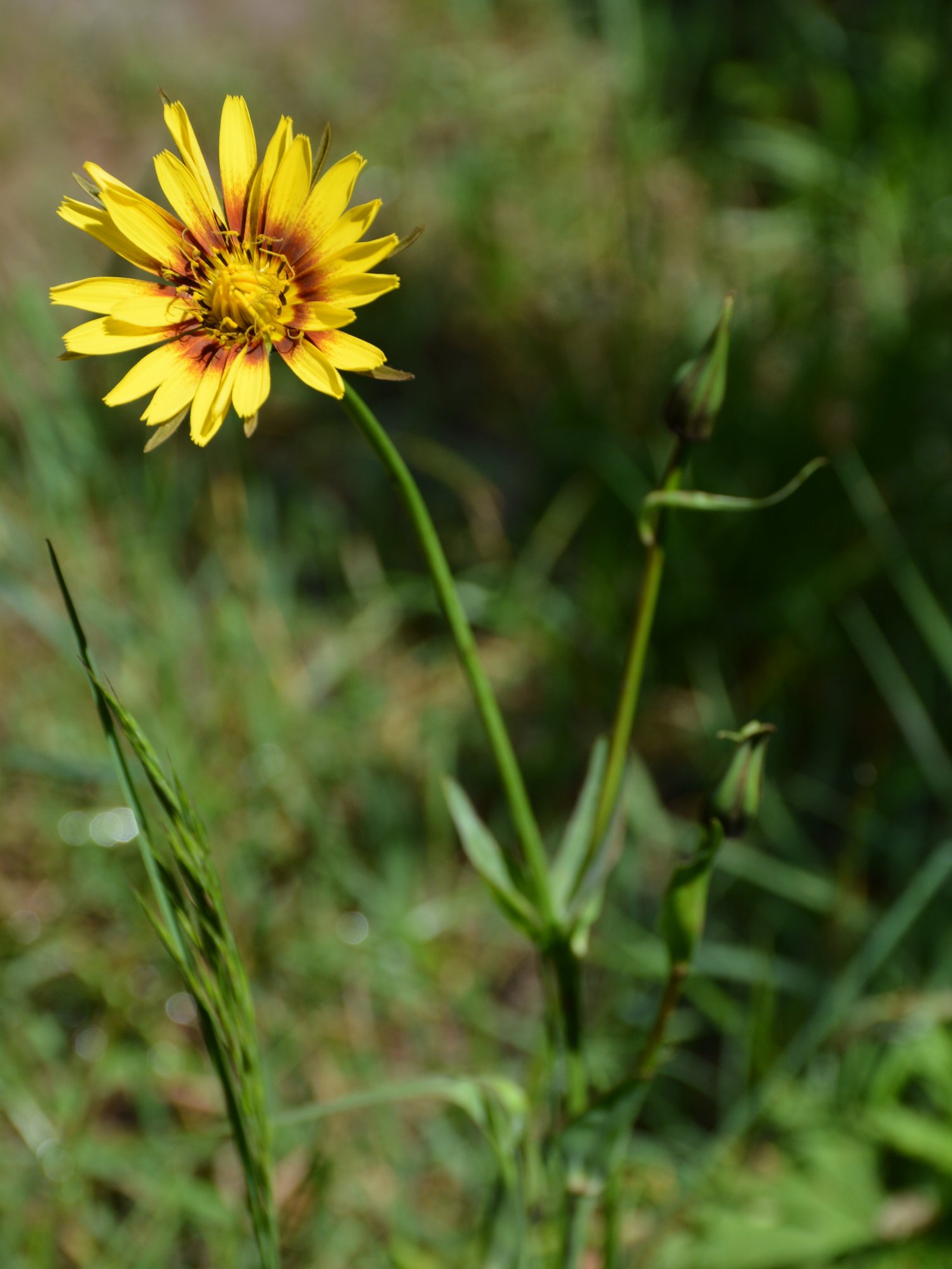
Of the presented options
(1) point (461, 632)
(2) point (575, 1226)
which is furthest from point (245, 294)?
(2) point (575, 1226)

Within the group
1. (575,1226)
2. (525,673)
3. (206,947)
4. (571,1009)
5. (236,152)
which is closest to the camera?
(206,947)

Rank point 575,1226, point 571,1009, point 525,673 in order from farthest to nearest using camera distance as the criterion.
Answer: point 525,673
point 575,1226
point 571,1009

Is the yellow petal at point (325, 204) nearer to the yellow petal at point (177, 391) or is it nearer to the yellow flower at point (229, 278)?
the yellow flower at point (229, 278)

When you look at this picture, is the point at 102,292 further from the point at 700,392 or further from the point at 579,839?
the point at 579,839

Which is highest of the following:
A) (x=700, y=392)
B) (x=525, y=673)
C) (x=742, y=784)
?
(x=700, y=392)

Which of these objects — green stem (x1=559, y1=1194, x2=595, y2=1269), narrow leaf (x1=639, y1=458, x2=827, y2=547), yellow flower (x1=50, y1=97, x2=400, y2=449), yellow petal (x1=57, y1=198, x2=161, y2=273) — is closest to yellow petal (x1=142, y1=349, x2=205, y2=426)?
yellow flower (x1=50, y1=97, x2=400, y2=449)

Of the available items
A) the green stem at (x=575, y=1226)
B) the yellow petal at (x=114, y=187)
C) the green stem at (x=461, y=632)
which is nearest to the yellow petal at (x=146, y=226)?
the yellow petal at (x=114, y=187)

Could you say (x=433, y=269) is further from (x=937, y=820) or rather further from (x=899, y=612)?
(x=937, y=820)

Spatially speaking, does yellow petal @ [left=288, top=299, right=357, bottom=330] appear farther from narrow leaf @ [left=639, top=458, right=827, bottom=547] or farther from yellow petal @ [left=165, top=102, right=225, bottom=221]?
narrow leaf @ [left=639, top=458, right=827, bottom=547]
